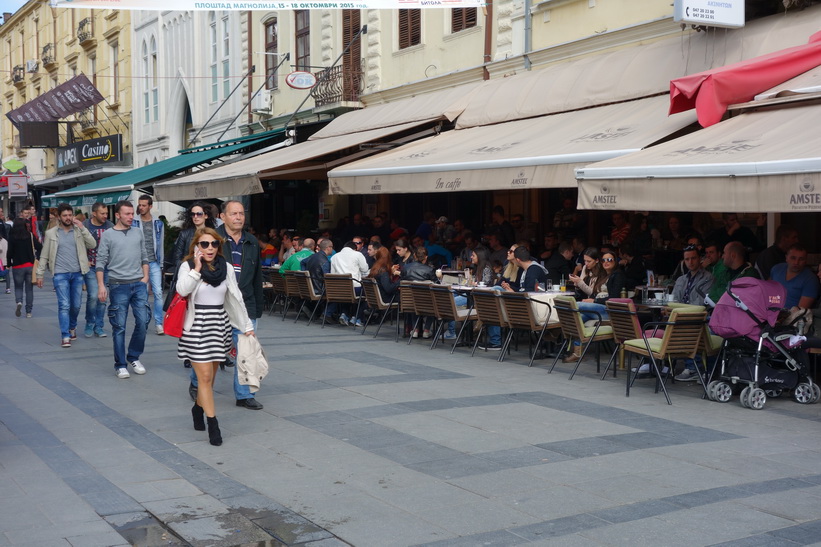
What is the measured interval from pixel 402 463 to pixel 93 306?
806cm

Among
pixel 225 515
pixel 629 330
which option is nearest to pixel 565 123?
pixel 629 330

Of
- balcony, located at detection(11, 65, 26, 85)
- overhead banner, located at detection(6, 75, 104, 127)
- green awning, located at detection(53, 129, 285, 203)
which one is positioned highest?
balcony, located at detection(11, 65, 26, 85)

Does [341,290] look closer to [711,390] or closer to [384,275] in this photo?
[384,275]

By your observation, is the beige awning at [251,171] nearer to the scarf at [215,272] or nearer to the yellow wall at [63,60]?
the scarf at [215,272]

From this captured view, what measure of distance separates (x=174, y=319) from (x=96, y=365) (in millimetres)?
4212

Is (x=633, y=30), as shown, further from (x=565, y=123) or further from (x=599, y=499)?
(x=599, y=499)

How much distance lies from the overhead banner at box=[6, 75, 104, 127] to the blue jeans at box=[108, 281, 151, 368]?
2543 centimetres

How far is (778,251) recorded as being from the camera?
10234 millimetres

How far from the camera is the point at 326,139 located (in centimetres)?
2002

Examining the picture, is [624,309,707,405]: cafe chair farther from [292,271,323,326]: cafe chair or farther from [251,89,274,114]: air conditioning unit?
[251,89,274,114]: air conditioning unit

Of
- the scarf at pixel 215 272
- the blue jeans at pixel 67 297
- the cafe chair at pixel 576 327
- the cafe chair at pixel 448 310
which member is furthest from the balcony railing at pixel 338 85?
the scarf at pixel 215 272

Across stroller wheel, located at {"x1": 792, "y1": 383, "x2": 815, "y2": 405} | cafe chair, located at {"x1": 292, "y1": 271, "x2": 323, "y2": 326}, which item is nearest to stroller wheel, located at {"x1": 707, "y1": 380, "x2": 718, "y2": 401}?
stroller wheel, located at {"x1": 792, "y1": 383, "x2": 815, "y2": 405}

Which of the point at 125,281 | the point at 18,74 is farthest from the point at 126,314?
the point at 18,74

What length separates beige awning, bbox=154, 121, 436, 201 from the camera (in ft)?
54.7
